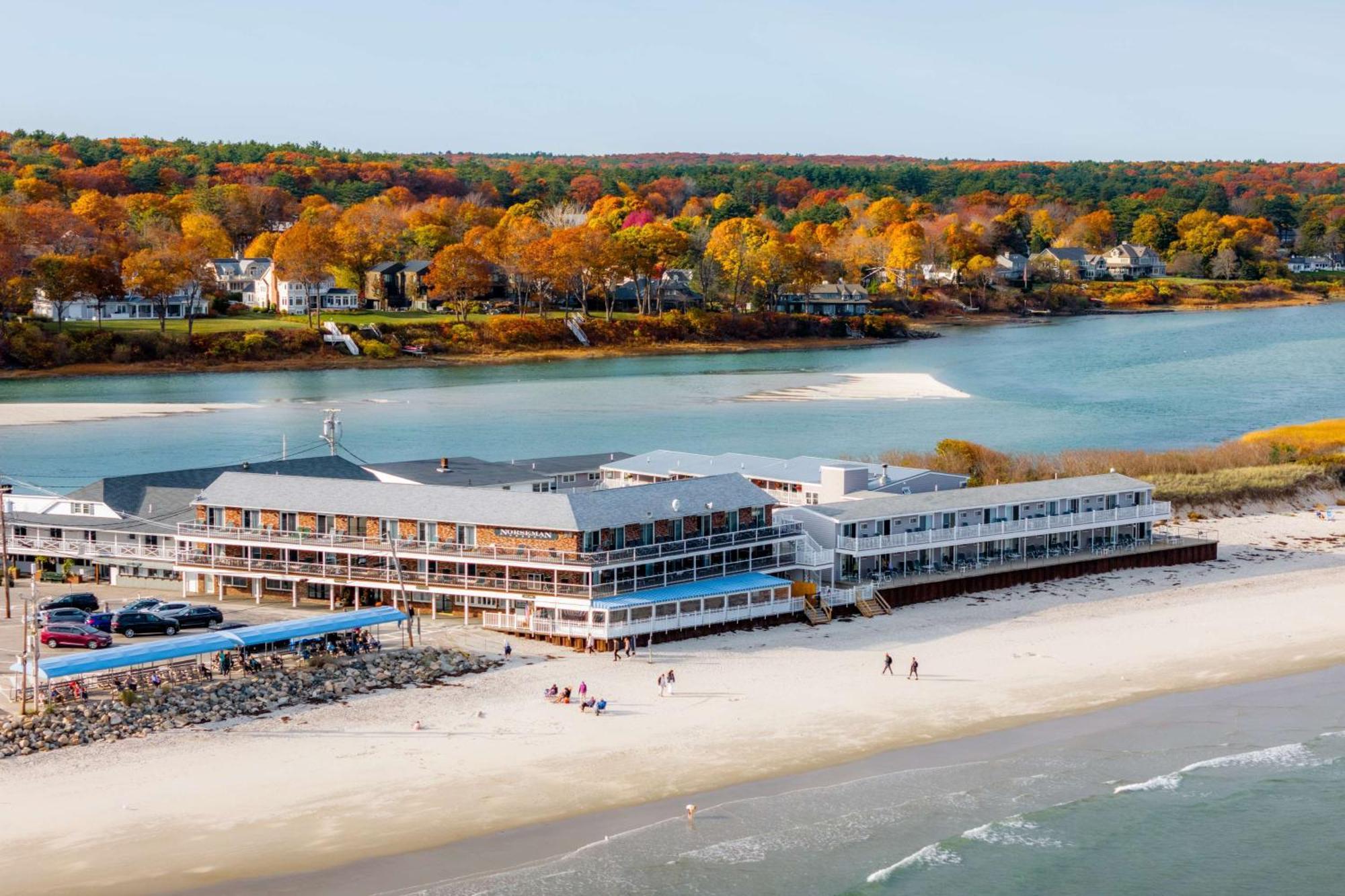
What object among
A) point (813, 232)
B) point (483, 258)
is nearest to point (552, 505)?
point (483, 258)

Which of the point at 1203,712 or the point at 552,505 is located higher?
the point at 552,505

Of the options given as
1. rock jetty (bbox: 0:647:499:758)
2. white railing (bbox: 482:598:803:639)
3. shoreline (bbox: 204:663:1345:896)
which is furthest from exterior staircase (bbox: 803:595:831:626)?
rock jetty (bbox: 0:647:499:758)

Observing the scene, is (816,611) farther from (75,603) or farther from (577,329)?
(577,329)

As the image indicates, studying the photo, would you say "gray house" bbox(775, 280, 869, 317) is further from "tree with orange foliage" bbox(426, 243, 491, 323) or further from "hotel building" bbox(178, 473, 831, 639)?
"hotel building" bbox(178, 473, 831, 639)

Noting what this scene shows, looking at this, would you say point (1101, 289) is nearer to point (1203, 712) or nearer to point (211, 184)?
point (211, 184)

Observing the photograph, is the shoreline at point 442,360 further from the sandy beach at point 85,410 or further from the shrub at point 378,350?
the sandy beach at point 85,410

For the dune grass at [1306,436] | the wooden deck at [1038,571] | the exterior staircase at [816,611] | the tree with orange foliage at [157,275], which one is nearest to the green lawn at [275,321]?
the tree with orange foliage at [157,275]
